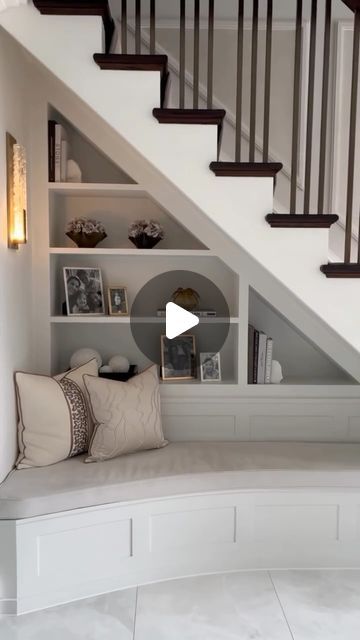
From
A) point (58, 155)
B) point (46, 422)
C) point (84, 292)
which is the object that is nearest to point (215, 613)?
point (46, 422)

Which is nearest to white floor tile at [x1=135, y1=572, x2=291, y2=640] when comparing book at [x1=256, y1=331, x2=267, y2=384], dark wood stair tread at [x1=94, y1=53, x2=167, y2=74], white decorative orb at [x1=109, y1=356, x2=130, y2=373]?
book at [x1=256, y1=331, x2=267, y2=384]

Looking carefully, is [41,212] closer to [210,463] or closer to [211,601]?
[210,463]

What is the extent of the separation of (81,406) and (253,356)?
102 centimetres

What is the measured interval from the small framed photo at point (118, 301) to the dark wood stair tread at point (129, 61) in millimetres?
1351

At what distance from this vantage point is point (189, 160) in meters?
2.45

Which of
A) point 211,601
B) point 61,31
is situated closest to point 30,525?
point 211,601

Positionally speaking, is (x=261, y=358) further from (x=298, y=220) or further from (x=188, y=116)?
(x=188, y=116)

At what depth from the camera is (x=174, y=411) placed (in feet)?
11.2

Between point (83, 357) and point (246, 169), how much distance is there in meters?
1.51

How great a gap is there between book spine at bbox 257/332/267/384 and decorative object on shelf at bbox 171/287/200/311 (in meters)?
0.42

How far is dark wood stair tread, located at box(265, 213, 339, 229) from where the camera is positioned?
2.45m

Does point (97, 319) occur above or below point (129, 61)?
below

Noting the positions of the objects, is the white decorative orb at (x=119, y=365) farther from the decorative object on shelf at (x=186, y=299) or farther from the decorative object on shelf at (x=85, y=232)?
the decorative object on shelf at (x=85, y=232)
